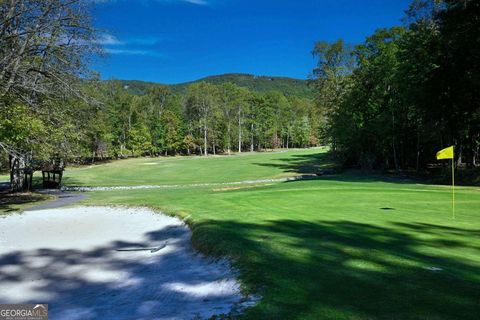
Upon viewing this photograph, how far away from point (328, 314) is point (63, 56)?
2210cm

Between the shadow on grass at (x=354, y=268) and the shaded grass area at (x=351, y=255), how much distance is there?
2cm

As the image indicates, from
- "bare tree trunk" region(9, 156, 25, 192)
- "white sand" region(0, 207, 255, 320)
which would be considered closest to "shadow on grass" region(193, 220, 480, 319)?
"white sand" region(0, 207, 255, 320)

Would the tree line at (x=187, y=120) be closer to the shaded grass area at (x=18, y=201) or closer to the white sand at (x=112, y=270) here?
the shaded grass area at (x=18, y=201)

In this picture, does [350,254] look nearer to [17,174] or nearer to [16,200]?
[16,200]

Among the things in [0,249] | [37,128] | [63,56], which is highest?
[63,56]

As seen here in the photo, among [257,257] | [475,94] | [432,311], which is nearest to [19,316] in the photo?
[257,257]

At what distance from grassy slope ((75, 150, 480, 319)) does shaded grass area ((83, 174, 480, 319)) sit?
0.06 feet

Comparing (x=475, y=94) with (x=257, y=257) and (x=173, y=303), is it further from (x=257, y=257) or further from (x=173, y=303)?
(x=173, y=303)

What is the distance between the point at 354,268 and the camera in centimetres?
662

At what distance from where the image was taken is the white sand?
6.24 m

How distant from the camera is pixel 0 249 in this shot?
1114cm

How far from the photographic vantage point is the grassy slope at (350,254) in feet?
16.4

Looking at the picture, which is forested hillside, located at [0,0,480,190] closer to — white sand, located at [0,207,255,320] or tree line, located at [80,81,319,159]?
tree line, located at [80,81,319,159]

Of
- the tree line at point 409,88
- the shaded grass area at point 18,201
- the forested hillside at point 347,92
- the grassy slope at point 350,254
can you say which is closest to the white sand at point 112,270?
the grassy slope at point 350,254
